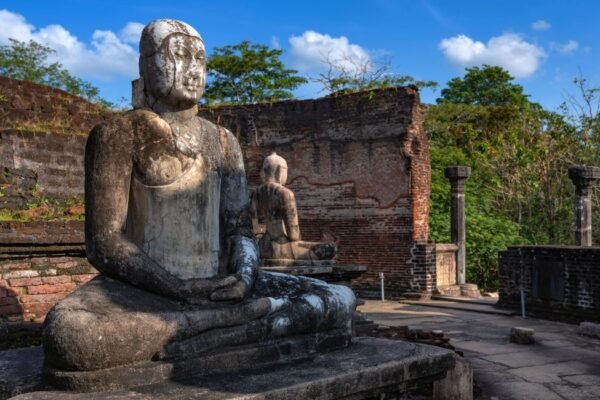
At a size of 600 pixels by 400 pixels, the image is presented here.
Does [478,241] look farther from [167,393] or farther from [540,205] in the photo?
[167,393]

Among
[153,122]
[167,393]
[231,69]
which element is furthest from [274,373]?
[231,69]

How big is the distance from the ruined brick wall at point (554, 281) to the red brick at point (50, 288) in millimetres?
6695

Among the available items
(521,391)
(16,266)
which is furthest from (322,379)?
(16,266)

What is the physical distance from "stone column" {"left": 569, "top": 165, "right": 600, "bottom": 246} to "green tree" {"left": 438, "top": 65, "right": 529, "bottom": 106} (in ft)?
63.4

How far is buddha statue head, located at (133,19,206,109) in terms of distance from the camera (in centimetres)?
328

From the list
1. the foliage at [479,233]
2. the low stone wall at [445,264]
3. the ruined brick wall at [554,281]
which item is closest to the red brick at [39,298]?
the ruined brick wall at [554,281]

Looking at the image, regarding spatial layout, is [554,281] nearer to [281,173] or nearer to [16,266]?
[281,173]

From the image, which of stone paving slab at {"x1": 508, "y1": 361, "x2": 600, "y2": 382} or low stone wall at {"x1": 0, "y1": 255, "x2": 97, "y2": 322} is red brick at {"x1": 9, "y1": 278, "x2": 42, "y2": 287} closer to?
low stone wall at {"x1": 0, "y1": 255, "x2": 97, "y2": 322}

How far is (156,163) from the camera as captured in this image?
3.21 m

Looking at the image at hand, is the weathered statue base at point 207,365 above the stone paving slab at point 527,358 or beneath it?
above

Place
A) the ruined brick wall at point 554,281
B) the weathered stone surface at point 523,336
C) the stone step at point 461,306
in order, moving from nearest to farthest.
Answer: the weathered stone surface at point 523,336, the ruined brick wall at point 554,281, the stone step at point 461,306

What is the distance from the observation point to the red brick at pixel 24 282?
6.64m

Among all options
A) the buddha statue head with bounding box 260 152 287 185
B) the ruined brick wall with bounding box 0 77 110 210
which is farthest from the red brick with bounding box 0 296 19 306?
the ruined brick wall with bounding box 0 77 110 210

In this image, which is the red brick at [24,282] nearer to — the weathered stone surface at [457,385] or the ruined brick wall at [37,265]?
the ruined brick wall at [37,265]
